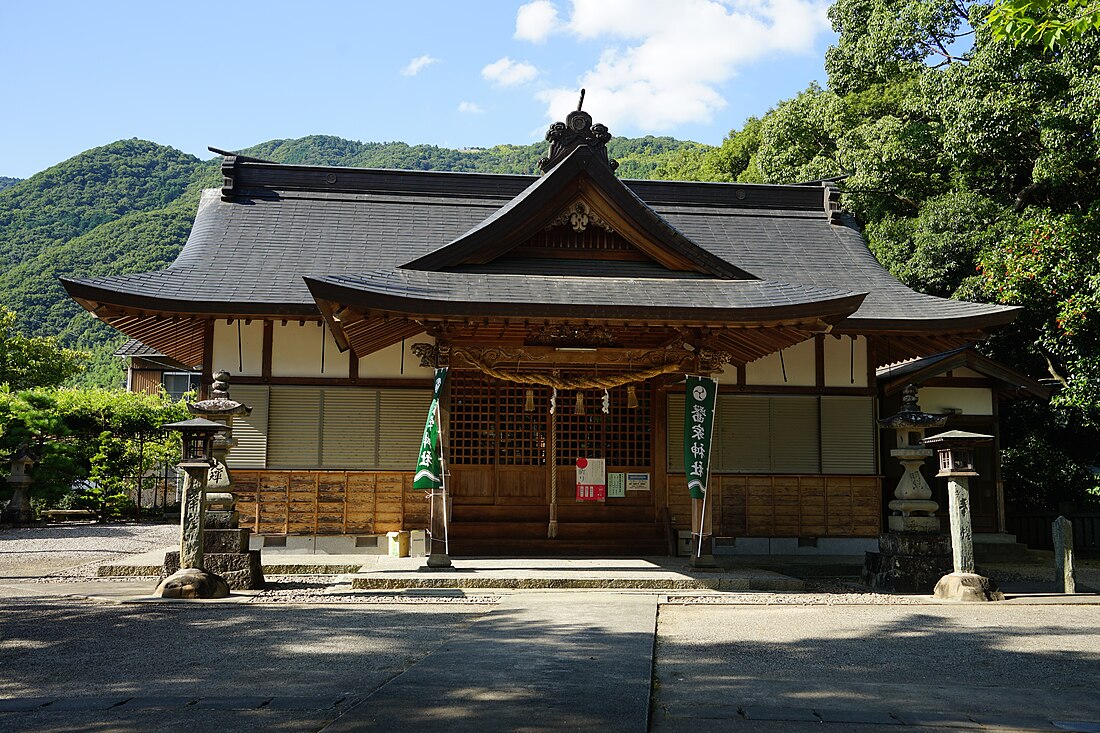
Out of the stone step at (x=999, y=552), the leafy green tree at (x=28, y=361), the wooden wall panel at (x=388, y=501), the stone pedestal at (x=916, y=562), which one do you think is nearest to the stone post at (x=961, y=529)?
the stone pedestal at (x=916, y=562)

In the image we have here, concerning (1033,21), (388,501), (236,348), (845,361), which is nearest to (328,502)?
(388,501)

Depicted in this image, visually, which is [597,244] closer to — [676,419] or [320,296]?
[676,419]

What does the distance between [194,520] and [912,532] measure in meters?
8.23

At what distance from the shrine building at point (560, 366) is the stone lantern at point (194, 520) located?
2.04 meters

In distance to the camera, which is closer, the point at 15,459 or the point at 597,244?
the point at 597,244

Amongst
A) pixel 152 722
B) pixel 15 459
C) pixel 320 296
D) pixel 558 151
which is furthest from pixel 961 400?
pixel 15 459

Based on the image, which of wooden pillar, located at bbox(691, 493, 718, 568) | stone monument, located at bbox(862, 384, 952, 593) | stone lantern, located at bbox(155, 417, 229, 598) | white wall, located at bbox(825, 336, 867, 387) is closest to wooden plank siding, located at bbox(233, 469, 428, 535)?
stone lantern, located at bbox(155, 417, 229, 598)

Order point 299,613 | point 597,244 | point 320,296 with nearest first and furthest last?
1. point 299,613
2. point 320,296
3. point 597,244

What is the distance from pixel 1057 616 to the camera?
866 cm

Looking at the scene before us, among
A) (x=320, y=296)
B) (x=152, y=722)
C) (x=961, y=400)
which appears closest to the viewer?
(x=152, y=722)

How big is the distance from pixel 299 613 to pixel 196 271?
687 cm

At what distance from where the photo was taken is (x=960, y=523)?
32.6ft

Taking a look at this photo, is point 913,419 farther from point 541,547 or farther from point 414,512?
point 414,512

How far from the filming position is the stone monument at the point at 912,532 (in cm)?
1044
